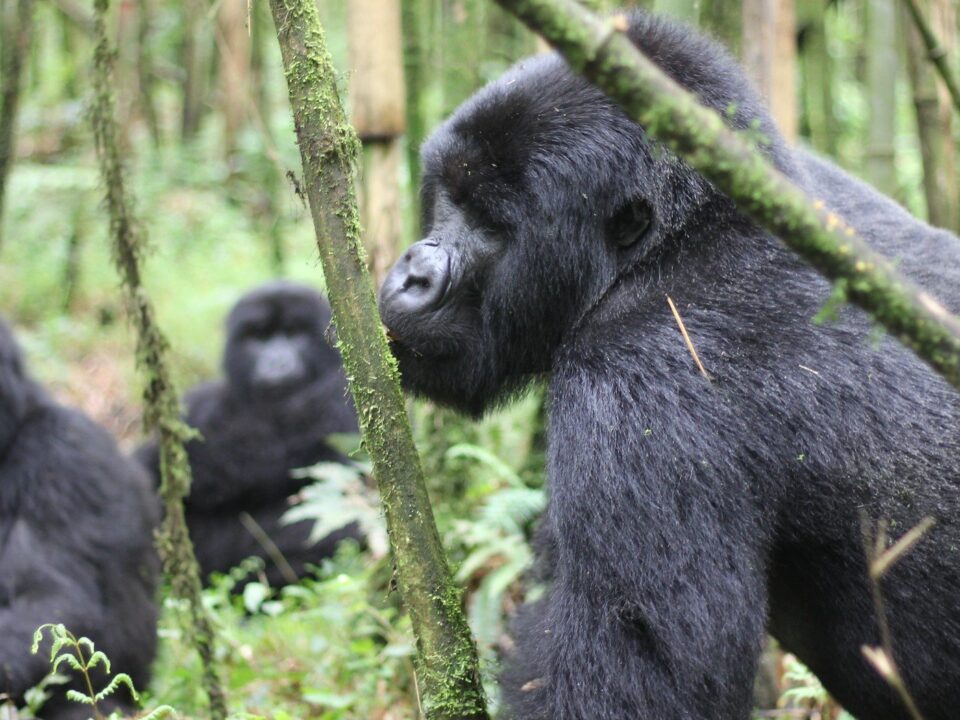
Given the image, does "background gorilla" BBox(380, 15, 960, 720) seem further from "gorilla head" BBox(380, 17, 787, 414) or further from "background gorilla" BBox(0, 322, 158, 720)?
"background gorilla" BBox(0, 322, 158, 720)

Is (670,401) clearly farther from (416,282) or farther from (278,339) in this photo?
(278,339)

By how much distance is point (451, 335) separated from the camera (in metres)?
2.75

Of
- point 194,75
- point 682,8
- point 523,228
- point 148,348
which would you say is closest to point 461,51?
point 682,8

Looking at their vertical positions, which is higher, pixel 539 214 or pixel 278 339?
pixel 539 214

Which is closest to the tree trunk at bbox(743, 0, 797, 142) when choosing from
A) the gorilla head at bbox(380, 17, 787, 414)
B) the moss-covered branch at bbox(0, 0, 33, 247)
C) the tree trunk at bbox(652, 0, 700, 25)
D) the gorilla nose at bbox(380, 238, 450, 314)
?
the tree trunk at bbox(652, 0, 700, 25)

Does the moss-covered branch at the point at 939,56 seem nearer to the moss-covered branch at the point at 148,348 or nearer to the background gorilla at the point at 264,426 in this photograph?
the moss-covered branch at the point at 148,348

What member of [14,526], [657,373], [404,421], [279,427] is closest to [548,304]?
[657,373]

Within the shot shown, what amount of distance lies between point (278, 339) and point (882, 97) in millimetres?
4445

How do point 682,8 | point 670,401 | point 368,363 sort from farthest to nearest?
point 682,8 < point 670,401 < point 368,363

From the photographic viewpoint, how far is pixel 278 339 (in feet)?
25.9

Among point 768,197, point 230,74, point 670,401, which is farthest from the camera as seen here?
point 230,74

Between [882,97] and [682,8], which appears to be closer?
[682,8]

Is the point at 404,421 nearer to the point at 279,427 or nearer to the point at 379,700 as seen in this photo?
the point at 379,700

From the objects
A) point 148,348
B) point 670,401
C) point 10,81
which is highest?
point 10,81
